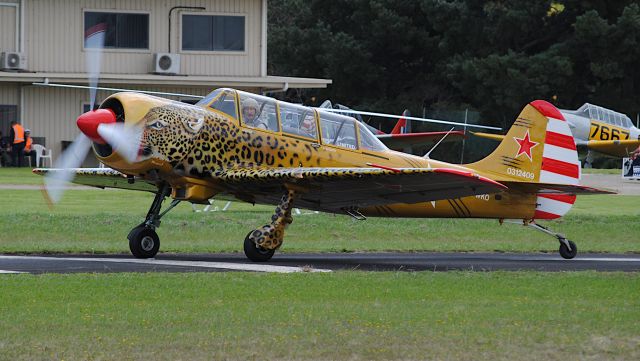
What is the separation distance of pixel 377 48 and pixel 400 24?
95.9 inches

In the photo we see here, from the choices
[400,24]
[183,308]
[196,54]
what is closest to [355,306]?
[183,308]

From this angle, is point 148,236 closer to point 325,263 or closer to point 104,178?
point 104,178

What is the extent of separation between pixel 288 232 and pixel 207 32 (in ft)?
73.5

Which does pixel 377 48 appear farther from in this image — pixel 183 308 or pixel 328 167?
pixel 183 308

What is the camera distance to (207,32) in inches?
1683

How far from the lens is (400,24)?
5903cm

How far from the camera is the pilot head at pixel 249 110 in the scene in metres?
16.1

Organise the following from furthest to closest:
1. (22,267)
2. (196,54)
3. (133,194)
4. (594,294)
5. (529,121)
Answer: (196,54) < (133,194) < (529,121) < (22,267) < (594,294)

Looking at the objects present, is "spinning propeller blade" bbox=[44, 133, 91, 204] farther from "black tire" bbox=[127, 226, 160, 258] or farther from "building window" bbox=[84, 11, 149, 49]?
"building window" bbox=[84, 11, 149, 49]

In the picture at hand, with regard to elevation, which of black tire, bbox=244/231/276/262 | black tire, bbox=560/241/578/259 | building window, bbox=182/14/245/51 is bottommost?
black tire, bbox=560/241/578/259

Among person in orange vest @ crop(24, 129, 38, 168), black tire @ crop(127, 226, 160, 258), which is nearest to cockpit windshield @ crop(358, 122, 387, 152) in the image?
black tire @ crop(127, 226, 160, 258)

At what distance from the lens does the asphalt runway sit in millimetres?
14820

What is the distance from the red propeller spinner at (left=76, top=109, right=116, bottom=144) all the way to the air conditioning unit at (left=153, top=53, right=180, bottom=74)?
87.8ft

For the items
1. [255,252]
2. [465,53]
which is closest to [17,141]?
[255,252]
